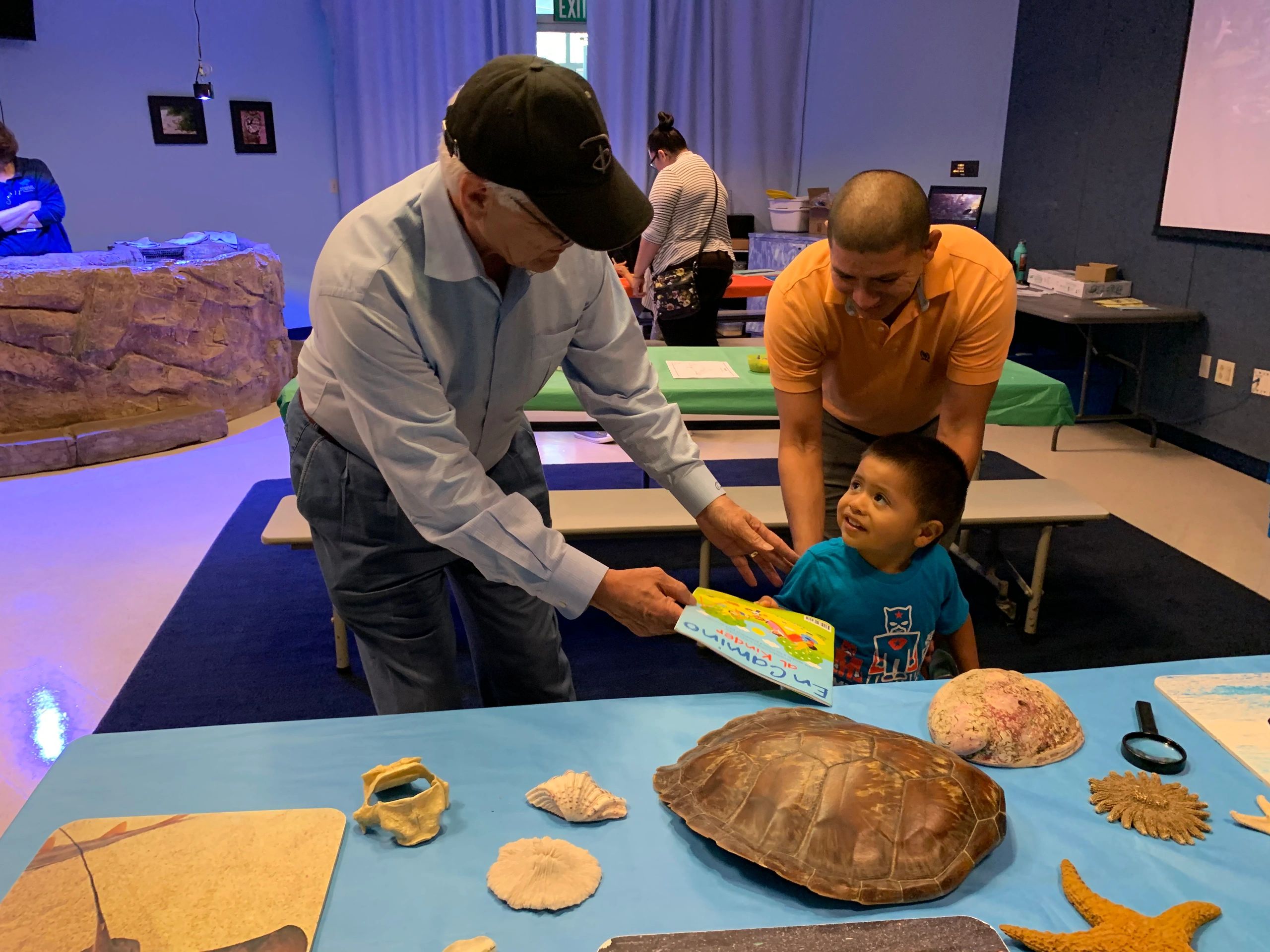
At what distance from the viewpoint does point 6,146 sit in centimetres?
459

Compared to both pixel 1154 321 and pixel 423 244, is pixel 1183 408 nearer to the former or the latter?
pixel 1154 321

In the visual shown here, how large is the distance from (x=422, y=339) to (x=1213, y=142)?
15.6 feet

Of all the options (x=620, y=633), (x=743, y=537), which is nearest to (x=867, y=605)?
(x=743, y=537)

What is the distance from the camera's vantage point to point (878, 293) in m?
1.71

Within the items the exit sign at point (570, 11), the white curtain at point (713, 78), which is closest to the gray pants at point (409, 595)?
the white curtain at point (713, 78)

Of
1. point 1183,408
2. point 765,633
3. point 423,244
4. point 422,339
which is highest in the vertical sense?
point 423,244

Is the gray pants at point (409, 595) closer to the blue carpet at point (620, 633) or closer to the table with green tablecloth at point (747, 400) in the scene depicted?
the blue carpet at point (620, 633)

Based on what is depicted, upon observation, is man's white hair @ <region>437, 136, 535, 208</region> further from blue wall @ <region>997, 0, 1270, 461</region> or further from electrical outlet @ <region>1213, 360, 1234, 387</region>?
electrical outlet @ <region>1213, 360, 1234, 387</region>

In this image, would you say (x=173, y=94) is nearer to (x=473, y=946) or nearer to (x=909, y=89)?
(x=909, y=89)

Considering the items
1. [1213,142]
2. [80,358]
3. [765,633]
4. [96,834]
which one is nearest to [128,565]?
[80,358]

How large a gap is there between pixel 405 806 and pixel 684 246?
3.98 metres

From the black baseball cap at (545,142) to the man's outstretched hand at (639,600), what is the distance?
505 mm

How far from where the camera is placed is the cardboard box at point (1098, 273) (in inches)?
203

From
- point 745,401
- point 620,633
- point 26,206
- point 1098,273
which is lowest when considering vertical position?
point 620,633
